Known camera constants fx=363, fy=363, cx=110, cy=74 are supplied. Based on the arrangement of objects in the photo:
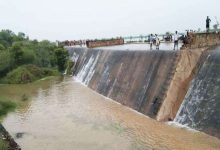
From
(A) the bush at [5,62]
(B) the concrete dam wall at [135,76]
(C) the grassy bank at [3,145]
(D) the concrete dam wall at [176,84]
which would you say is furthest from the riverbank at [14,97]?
(D) the concrete dam wall at [176,84]

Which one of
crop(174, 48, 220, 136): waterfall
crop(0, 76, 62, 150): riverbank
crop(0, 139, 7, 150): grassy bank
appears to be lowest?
crop(0, 76, 62, 150): riverbank

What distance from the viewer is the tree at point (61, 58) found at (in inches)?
2206

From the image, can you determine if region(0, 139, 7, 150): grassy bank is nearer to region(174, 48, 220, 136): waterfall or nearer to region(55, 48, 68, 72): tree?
region(174, 48, 220, 136): waterfall

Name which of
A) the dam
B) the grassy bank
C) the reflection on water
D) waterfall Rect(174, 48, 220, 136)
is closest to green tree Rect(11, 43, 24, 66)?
the dam

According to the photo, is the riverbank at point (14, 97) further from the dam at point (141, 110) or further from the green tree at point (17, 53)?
the green tree at point (17, 53)

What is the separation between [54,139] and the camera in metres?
22.5

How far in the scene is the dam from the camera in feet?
68.9

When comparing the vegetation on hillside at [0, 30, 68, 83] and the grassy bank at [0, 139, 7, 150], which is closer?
the grassy bank at [0, 139, 7, 150]

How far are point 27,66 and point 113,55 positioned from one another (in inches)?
722

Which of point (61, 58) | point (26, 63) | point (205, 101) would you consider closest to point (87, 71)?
point (61, 58)

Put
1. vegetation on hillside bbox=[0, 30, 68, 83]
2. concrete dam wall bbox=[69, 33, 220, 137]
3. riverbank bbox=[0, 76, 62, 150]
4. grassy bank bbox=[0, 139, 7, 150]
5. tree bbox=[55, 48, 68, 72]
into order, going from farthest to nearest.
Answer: tree bbox=[55, 48, 68, 72] → vegetation on hillside bbox=[0, 30, 68, 83] → concrete dam wall bbox=[69, 33, 220, 137] → riverbank bbox=[0, 76, 62, 150] → grassy bank bbox=[0, 139, 7, 150]

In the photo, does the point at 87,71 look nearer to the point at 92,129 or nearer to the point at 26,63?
the point at 26,63

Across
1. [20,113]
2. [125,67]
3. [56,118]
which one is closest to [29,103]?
[20,113]

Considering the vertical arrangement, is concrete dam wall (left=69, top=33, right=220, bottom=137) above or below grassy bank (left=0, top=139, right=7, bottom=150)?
above
